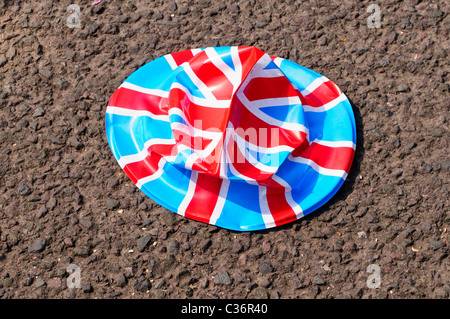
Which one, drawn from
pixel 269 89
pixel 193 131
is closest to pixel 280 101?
pixel 269 89

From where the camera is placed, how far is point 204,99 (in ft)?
8.09

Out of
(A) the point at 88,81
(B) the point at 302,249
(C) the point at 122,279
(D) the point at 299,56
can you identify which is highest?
(A) the point at 88,81

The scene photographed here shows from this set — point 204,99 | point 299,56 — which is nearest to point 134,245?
point 204,99

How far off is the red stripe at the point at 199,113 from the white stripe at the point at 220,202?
0.87 feet

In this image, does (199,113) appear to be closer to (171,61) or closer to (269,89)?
(269,89)

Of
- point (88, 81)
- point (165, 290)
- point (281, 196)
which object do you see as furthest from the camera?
point (88, 81)

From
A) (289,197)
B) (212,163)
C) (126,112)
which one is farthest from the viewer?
(126,112)

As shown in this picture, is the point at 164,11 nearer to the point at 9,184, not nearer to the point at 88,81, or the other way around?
the point at 88,81

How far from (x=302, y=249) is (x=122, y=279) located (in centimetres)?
80

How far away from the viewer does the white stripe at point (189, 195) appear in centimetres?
231

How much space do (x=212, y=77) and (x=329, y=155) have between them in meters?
0.70

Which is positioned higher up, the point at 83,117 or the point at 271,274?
the point at 83,117

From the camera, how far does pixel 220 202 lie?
2.33 m

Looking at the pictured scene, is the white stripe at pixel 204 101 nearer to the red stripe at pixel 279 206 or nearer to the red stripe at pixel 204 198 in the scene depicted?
the red stripe at pixel 204 198
